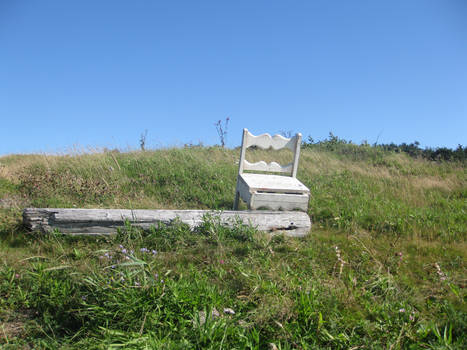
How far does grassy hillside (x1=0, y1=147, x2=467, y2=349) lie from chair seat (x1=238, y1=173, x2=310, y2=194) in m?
0.84

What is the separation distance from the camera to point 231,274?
12.4 feet

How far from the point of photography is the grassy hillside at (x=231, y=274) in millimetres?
2660

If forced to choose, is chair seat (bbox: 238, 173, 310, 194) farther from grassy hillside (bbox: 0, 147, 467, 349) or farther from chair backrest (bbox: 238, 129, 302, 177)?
grassy hillside (bbox: 0, 147, 467, 349)

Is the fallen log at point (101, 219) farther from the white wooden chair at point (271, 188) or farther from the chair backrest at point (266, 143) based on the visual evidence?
the chair backrest at point (266, 143)

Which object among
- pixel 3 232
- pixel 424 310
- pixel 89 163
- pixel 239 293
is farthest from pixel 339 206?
pixel 89 163

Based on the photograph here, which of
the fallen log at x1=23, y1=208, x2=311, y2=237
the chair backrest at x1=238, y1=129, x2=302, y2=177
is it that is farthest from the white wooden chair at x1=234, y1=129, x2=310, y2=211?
the fallen log at x1=23, y1=208, x2=311, y2=237

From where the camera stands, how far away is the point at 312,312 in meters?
2.73

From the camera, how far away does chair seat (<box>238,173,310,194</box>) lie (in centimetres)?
555

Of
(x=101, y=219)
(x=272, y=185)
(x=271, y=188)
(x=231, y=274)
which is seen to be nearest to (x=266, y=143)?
(x=272, y=185)

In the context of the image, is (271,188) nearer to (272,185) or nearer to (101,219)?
(272,185)

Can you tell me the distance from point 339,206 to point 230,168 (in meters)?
4.41

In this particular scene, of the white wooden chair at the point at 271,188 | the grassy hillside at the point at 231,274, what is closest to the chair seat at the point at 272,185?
the white wooden chair at the point at 271,188

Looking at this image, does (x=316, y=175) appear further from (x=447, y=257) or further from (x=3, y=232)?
(x=3, y=232)

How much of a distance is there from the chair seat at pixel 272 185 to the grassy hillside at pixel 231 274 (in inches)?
33.3
